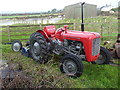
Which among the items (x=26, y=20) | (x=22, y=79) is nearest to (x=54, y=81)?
(x=22, y=79)

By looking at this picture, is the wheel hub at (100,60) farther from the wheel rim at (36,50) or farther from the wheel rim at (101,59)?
the wheel rim at (36,50)

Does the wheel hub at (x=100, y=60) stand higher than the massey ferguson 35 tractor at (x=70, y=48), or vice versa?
the massey ferguson 35 tractor at (x=70, y=48)

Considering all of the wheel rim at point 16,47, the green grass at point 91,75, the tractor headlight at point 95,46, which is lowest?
the green grass at point 91,75

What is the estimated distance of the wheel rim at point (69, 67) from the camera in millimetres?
3615

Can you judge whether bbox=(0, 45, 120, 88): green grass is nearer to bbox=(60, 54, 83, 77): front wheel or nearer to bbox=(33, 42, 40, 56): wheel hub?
bbox=(60, 54, 83, 77): front wheel

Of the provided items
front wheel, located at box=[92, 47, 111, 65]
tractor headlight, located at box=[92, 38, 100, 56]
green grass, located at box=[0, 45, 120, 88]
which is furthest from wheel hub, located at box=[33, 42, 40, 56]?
front wheel, located at box=[92, 47, 111, 65]

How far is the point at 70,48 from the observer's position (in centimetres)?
411

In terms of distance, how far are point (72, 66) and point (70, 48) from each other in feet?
2.13

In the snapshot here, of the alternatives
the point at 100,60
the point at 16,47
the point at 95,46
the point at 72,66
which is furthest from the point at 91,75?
the point at 16,47

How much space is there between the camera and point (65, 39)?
4145mm

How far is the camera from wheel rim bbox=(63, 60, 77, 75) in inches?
142

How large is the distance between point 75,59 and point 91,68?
0.92m

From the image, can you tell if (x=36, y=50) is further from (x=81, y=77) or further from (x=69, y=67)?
(x=81, y=77)

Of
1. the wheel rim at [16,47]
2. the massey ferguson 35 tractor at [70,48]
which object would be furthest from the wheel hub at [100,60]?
the wheel rim at [16,47]
